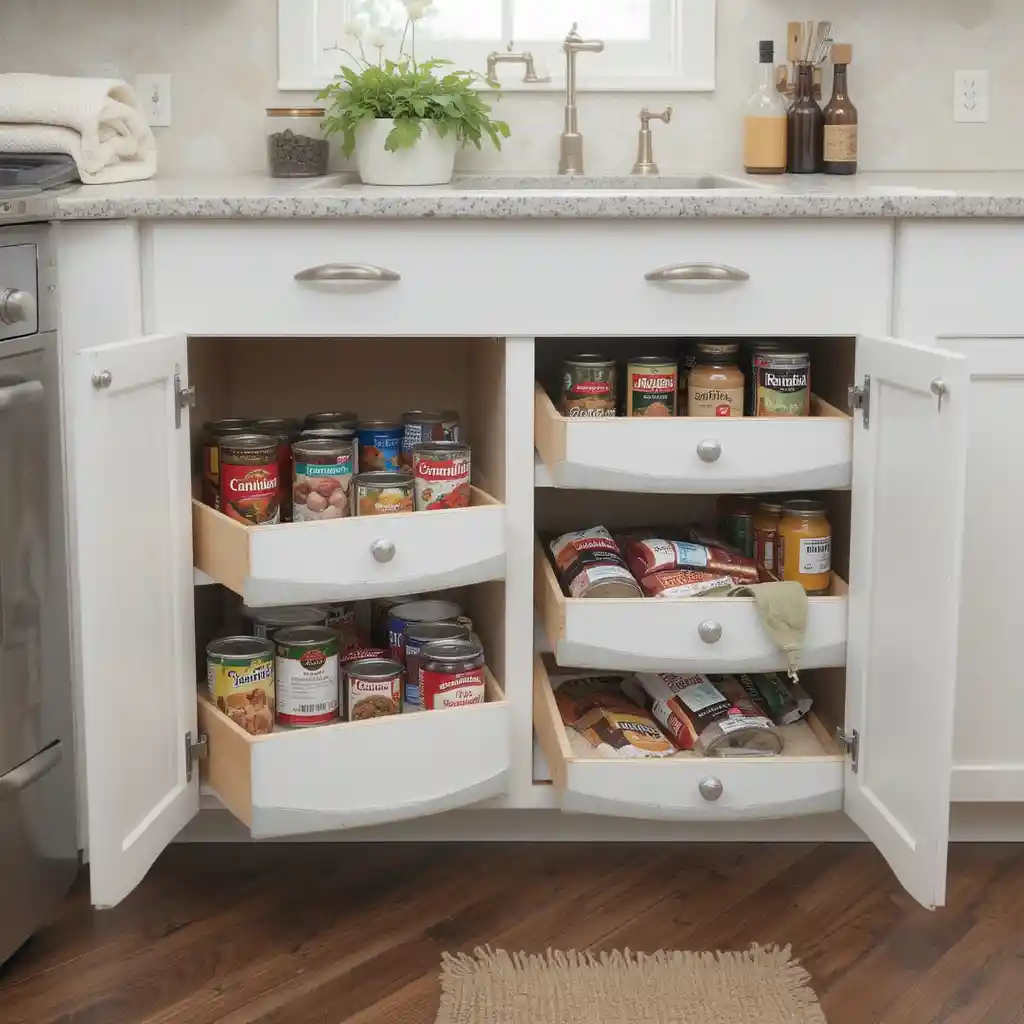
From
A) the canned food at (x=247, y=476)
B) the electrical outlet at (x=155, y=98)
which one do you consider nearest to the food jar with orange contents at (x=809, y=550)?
the canned food at (x=247, y=476)

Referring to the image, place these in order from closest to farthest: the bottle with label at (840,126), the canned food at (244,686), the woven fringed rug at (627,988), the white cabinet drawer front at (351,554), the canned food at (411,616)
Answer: the woven fringed rug at (627,988)
the white cabinet drawer front at (351,554)
the canned food at (244,686)
the canned food at (411,616)
the bottle with label at (840,126)

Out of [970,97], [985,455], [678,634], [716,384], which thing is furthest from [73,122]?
[970,97]

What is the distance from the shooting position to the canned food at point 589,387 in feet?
6.71

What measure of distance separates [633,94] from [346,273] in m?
0.98

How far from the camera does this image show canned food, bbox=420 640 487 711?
1.98 meters

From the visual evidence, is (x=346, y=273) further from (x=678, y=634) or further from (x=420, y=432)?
(x=678, y=634)

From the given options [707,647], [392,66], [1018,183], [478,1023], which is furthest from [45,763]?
[1018,183]

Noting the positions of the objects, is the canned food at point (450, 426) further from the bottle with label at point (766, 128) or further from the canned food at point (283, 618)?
the bottle with label at point (766, 128)

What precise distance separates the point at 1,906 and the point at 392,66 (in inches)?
54.6

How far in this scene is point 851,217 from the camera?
6.29ft

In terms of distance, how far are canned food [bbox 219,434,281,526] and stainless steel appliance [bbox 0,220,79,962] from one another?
22cm

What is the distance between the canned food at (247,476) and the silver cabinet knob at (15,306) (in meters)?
0.33

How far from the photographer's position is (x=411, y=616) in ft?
7.18

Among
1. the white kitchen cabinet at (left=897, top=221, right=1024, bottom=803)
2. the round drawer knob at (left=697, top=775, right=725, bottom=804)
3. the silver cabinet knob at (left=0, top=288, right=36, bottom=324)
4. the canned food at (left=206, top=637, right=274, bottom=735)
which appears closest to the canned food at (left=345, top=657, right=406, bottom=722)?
the canned food at (left=206, top=637, right=274, bottom=735)
